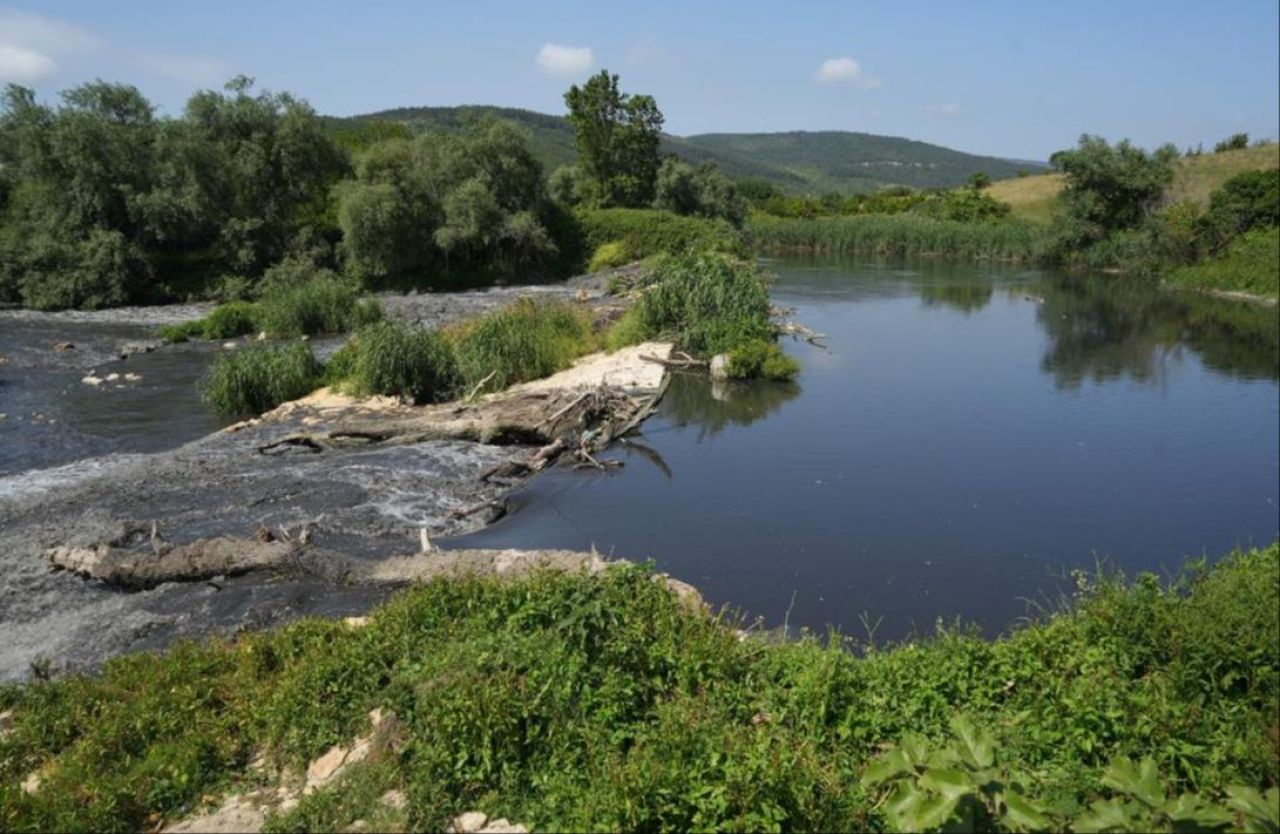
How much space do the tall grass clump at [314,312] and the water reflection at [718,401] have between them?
1249 cm

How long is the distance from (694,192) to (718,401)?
3746cm

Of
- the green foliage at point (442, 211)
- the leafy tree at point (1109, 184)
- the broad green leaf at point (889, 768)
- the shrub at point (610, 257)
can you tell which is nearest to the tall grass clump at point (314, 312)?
the green foliage at point (442, 211)

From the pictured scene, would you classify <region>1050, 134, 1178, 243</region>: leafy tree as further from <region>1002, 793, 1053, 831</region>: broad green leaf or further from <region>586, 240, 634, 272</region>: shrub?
<region>1002, 793, 1053, 831</region>: broad green leaf

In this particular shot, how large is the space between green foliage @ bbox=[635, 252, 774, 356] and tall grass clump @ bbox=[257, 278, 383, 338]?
9.66 m

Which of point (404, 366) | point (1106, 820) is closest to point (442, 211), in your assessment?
point (404, 366)

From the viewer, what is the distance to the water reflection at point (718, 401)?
18281 millimetres

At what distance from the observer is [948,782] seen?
3.61 m

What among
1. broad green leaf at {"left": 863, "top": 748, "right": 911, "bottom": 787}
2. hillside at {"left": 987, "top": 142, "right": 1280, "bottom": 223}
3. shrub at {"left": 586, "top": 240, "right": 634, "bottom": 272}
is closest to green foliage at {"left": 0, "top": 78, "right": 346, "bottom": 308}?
shrub at {"left": 586, "top": 240, "right": 634, "bottom": 272}

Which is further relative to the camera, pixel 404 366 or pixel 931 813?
pixel 404 366

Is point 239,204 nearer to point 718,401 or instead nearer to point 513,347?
point 513,347

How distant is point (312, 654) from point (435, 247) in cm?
3703

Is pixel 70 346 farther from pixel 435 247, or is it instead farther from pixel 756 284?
pixel 756 284

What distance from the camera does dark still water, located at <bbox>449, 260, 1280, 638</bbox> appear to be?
10633mm

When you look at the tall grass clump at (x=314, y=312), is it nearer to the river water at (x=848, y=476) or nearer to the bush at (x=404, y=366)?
the river water at (x=848, y=476)
